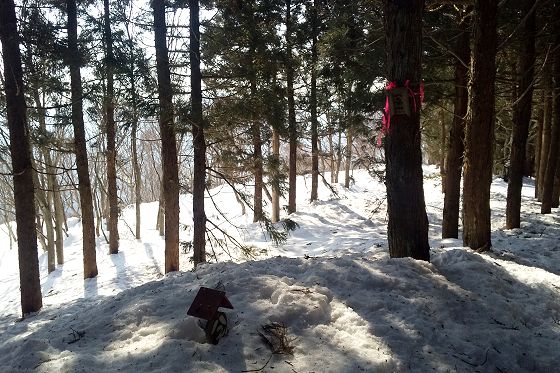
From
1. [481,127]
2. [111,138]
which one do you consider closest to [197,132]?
[481,127]

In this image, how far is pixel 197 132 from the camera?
8.96 m

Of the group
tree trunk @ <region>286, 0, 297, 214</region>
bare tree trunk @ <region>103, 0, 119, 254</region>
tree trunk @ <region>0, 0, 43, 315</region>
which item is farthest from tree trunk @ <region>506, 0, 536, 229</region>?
tree trunk @ <region>0, 0, 43, 315</region>

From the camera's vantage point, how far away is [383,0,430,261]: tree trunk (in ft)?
14.6

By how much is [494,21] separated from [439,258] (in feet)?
12.4

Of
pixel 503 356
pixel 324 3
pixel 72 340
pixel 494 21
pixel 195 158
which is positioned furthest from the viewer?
pixel 324 3

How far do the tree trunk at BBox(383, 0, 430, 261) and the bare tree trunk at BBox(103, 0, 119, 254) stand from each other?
7864 mm

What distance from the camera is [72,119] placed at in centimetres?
1087

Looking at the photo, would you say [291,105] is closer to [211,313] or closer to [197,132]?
[197,132]

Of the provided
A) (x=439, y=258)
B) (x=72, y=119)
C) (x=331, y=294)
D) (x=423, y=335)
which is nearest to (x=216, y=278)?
(x=331, y=294)

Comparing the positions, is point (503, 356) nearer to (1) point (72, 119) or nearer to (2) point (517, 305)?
Result: (2) point (517, 305)

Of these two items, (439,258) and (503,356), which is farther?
(439,258)

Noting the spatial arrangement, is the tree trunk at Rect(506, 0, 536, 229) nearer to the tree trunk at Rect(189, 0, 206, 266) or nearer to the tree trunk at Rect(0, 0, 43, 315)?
the tree trunk at Rect(189, 0, 206, 266)

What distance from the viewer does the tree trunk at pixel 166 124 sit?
8.84 meters

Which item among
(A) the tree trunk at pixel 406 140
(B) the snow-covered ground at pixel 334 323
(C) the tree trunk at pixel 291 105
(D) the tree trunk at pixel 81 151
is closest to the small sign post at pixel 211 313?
(B) the snow-covered ground at pixel 334 323
